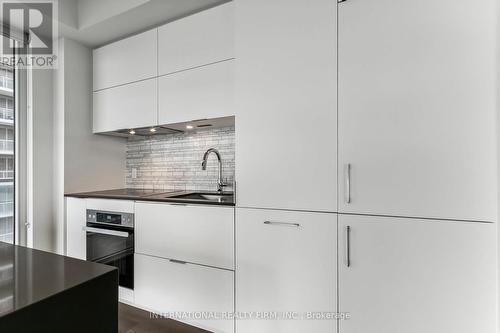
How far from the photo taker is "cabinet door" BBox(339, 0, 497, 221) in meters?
1.21

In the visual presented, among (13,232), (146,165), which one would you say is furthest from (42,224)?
(146,165)

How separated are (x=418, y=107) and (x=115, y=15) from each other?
7.67 ft

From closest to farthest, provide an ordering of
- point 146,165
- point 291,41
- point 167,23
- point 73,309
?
point 73,309
point 291,41
point 167,23
point 146,165

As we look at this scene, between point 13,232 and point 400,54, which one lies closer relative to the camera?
point 400,54

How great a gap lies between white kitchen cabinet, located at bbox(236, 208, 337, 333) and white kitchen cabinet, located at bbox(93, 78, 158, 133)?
133 cm

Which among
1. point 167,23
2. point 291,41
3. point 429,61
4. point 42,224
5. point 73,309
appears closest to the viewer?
point 73,309

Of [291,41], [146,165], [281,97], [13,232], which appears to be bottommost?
[13,232]

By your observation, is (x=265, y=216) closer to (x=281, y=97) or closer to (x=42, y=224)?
(x=281, y=97)

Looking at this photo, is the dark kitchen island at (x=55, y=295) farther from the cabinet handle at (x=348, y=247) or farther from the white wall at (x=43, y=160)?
the white wall at (x=43, y=160)

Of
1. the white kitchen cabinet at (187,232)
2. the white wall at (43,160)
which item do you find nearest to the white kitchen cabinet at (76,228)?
the white wall at (43,160)

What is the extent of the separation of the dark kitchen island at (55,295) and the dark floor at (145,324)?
1.45 metres

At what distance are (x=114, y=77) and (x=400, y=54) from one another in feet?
8.00

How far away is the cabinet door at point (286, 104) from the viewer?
151 cm

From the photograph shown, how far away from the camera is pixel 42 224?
2543 mm
